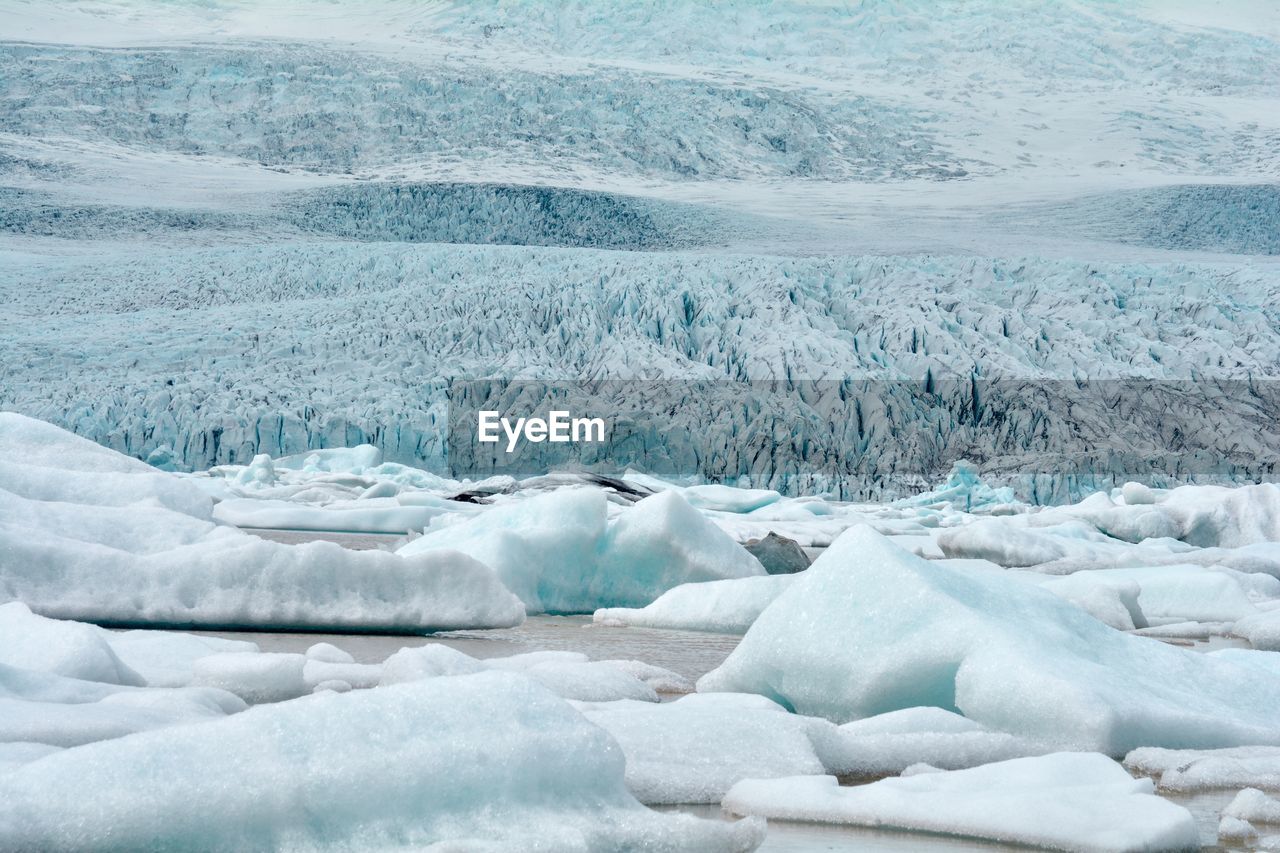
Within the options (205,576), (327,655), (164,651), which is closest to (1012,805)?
(327,655)

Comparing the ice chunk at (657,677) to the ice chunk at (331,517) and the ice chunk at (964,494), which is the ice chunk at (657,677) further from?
the ice chunk at (964,494)

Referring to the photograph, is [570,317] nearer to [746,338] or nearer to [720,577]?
[746,338]

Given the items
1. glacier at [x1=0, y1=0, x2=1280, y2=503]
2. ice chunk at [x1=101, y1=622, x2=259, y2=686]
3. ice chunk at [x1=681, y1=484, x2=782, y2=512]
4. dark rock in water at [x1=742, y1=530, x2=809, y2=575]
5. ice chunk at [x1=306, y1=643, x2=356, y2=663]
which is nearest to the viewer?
ice chunk at [x1=101, y1=622, x2=259, y2=686]

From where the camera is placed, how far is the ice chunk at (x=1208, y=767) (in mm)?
2555

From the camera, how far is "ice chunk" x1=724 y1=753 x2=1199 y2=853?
1.97 m

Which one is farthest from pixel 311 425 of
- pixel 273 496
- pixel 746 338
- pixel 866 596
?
pixel 866 596

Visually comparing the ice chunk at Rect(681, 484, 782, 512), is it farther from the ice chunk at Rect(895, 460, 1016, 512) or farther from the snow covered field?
the ice chunk at Rect(895, 460, 1016, 512)

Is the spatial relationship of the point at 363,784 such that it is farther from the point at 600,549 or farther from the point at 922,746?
the point at 600,549

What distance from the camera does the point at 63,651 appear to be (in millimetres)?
Answer: 2781

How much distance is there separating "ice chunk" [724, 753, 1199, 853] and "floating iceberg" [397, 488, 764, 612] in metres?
3.62

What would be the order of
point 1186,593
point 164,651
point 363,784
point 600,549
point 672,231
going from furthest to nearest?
point 672,231, point 1186,593, point 600,549, point 164,651, point 363,784

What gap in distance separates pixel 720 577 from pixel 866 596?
9.39ft

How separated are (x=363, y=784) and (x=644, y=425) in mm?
14330

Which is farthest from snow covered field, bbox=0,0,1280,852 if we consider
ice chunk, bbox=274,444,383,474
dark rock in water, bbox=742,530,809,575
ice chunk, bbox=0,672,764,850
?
dark rock in water, bbox=742,530,809,575
